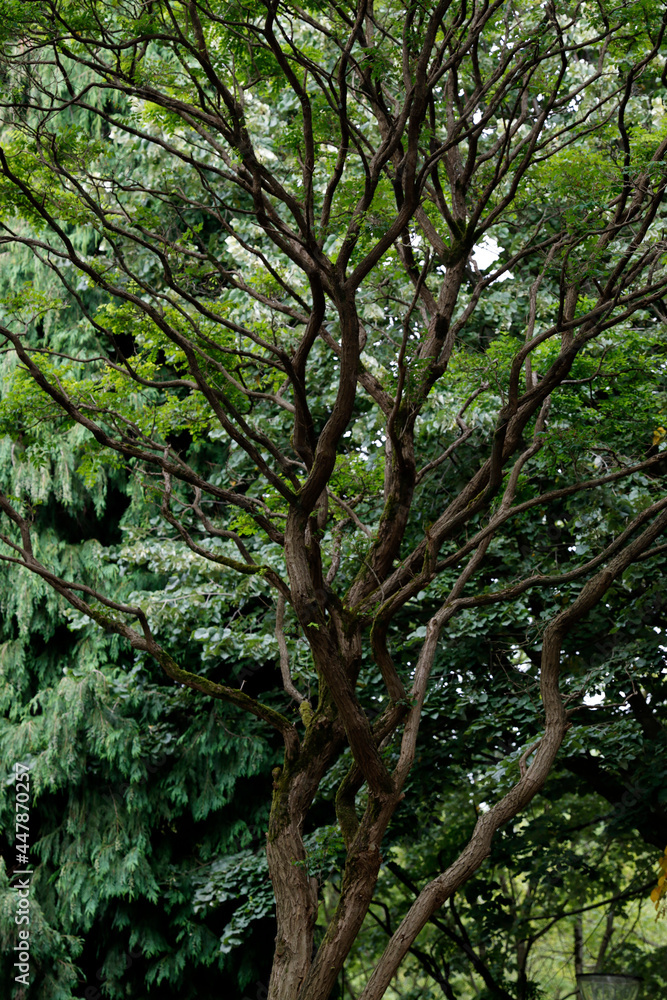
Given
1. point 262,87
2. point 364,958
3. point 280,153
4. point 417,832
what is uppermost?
point 280,153

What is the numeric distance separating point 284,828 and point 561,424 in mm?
3267

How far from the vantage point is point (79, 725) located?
309 inches

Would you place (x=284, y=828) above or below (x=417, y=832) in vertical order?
below

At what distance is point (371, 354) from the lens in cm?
768

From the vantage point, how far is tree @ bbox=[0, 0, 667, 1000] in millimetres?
4445

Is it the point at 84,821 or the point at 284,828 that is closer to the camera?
the point at 284,828

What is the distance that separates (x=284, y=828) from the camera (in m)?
4.59

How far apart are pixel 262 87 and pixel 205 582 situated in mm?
4026

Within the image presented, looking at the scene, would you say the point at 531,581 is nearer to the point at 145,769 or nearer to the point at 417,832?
the point at 417,832

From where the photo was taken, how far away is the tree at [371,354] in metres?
4.45

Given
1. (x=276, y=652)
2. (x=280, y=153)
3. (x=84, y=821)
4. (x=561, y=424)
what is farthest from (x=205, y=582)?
(x=280, y=153)

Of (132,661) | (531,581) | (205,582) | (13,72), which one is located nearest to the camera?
(531,581)

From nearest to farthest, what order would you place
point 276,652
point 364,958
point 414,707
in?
point 414,707, point 276,652, point 364,958

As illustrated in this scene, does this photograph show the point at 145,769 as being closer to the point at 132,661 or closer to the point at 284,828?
the point at 132,661
